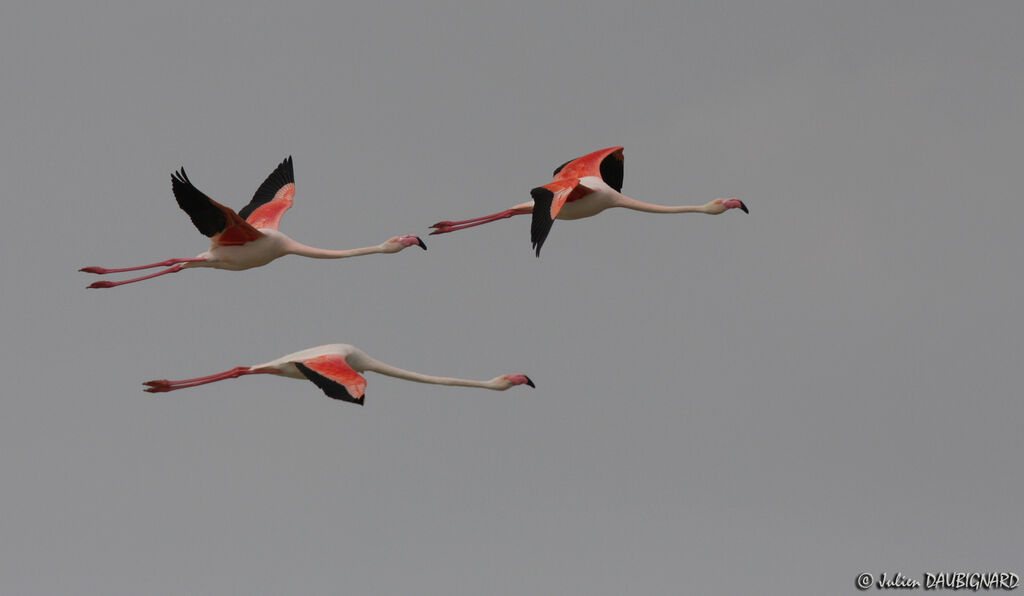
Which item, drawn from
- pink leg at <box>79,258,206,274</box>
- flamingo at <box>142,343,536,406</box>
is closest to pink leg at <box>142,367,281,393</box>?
flamingo at <box>142,343,536,406</box>

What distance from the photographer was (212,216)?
31.1 meters

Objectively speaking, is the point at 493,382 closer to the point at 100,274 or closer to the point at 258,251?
the point at 258,251

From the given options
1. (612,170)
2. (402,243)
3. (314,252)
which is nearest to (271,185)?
(314,252)

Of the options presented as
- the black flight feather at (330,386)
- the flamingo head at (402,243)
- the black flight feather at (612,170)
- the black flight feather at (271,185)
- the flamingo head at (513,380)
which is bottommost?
the flamingo head at (513,380)

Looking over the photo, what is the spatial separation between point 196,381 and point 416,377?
3630 mm

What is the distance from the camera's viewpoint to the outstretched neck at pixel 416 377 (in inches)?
1217

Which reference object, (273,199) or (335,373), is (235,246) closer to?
(273,199)

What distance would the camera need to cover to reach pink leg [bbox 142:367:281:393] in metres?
29.5

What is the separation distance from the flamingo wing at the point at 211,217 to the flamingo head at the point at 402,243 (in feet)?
7.34

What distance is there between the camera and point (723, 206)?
34219mm

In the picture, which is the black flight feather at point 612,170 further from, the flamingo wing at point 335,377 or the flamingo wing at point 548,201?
the flamingo wing at point 335,377

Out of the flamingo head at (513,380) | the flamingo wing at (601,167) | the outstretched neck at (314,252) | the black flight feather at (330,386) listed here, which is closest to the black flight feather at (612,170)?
the flamingo wing at (601,167)

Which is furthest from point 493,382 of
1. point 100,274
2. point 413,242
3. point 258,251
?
point 100,274

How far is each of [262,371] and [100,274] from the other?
450 centimetres
